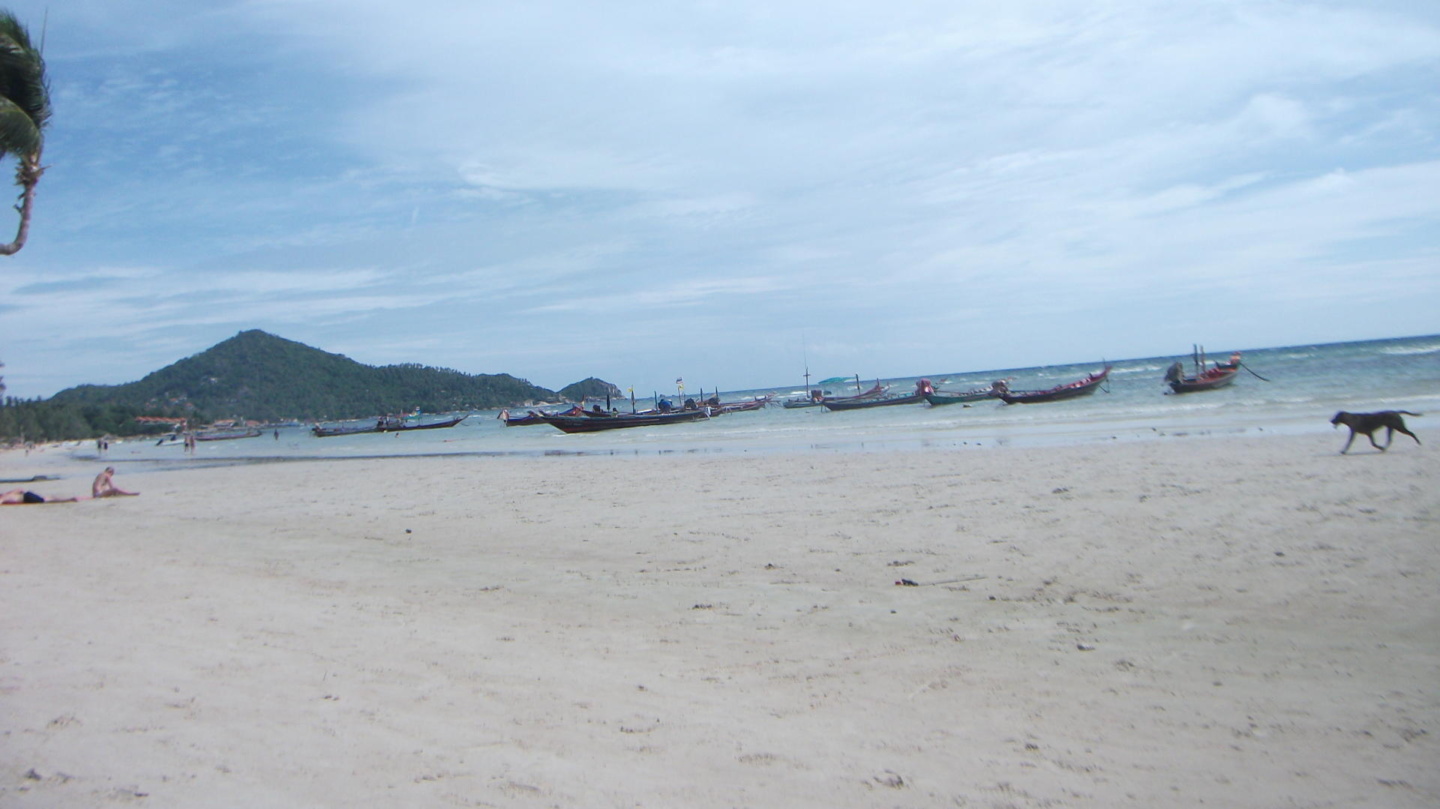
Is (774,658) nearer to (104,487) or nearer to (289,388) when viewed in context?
(104,487)

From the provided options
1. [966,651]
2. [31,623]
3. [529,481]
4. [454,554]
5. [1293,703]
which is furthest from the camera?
[529,481]

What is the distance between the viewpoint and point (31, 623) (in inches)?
241

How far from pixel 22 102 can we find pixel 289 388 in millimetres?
166842

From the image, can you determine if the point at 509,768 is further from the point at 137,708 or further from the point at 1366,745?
the point at 1366,745

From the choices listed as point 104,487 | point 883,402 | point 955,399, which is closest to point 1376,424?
point 104,487

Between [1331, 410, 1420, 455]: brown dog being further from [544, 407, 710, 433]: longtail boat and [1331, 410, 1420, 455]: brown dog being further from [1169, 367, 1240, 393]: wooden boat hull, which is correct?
[544, 407, 710, 433]: longtail boat

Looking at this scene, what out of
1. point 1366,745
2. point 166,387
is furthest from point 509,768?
point 166,387

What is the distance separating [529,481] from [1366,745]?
1620 centimetres

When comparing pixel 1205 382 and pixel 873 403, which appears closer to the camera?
pixel 1205 382

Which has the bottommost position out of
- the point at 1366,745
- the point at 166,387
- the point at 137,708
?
the point at 1366,745

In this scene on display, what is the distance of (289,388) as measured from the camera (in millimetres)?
162750

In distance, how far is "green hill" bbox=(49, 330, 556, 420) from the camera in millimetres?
154625

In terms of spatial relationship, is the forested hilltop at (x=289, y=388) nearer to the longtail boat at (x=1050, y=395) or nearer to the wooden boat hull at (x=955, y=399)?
the wooden boat hull at (x=955, y=399)

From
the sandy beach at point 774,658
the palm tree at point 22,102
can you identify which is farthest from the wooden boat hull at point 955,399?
the palm tree at point 22,102
